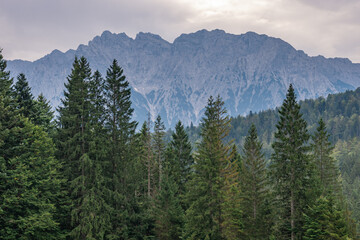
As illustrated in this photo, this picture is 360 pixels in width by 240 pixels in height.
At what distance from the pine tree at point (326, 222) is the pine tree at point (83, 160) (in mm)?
16674

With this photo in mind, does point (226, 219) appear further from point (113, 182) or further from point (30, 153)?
point (30, 153)

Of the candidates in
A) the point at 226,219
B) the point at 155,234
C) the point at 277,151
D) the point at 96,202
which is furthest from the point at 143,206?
the point at 277,151

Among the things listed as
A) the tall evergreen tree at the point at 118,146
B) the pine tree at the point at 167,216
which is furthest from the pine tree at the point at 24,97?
the pine tree at the point at 167,216

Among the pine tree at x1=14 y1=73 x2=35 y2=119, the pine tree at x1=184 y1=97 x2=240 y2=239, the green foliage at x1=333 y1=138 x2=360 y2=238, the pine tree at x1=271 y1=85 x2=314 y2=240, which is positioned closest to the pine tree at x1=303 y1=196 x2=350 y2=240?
the pine tree at x1=271 y1=85 x2=314 y2=240

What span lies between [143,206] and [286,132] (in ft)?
50.8

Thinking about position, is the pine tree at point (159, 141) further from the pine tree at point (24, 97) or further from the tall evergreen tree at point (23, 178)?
the tall evergreen tree at point (23, 178)

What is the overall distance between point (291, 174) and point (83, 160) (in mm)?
17568

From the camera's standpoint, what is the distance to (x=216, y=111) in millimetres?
28453

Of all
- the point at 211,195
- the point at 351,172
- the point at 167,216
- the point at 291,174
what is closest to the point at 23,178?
the point at 211,195

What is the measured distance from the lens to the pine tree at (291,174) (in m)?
25.5

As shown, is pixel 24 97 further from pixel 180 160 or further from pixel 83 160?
pixel 180 160

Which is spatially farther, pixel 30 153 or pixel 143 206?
pixel 143 206

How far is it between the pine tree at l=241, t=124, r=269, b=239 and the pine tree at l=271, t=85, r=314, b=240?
142 inches

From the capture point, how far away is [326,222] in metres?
22.3
